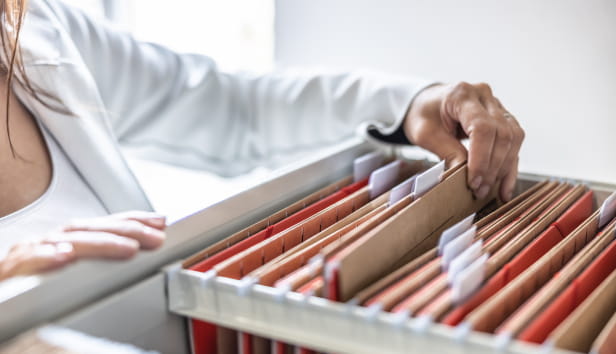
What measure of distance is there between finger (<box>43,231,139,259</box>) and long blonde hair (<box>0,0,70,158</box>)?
389 mm

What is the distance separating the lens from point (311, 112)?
1.17m

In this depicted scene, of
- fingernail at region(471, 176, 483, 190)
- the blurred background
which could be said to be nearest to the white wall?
the blurred background

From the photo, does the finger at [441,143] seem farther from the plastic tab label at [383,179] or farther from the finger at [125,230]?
the finger at [125,230]

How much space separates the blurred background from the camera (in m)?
1.25

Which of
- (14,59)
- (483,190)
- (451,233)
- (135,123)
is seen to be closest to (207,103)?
(135,123)

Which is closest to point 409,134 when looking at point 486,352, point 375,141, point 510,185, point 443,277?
point 375,141

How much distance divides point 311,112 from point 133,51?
0.37 metres

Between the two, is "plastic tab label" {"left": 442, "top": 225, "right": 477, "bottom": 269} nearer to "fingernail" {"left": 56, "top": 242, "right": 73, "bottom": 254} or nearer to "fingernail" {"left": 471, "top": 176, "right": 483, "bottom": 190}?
"fingernail" {"left": 471, "top": 176, "right": 483, "bottom": 190}

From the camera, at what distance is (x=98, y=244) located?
20.6 inches

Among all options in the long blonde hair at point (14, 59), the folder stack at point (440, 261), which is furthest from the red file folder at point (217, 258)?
the long blonde hair at point (14, 59)

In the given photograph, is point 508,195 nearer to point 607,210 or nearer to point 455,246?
point 607,210

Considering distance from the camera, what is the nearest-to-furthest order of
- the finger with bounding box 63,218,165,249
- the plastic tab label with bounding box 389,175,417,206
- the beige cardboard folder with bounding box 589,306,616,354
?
the beige cardboard folder with bounding box 589,306,616,354
the finger with bounding box 63,218,165,249
the plastic tab label with bounding box 389,175,417,206

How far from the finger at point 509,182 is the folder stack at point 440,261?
5cm

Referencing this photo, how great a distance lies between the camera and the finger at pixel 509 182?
2.65 feet
